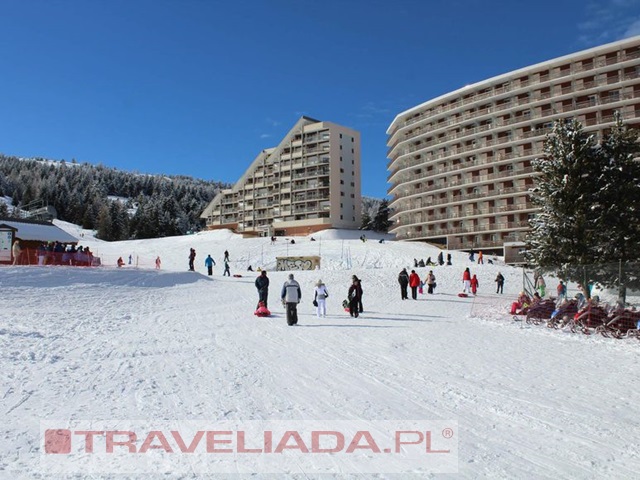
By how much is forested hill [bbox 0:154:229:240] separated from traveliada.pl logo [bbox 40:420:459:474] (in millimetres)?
92638

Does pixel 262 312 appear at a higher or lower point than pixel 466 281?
lower

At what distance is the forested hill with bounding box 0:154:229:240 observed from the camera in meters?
95.2

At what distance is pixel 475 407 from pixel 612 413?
6.11 ft

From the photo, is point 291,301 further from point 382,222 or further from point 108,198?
point 108,198

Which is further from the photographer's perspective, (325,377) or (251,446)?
(325,377)

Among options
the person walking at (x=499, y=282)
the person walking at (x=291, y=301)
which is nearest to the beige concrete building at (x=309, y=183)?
the person walking at (x=499, y=282)

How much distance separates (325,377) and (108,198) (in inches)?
5557

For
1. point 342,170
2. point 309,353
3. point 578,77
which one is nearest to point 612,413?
point 309,353

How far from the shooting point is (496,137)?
6300 centimetres

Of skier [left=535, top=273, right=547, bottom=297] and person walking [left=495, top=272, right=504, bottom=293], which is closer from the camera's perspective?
skier [left=535, top=273, right=547, bottom=297]

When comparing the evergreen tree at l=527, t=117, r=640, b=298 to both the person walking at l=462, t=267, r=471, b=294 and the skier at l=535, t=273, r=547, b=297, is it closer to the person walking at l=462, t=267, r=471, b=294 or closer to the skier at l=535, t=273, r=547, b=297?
the skier at l=535, t=273, r=547, b=297

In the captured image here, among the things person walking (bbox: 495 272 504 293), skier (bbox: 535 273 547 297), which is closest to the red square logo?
skier (bbox: 535 273 547 297)

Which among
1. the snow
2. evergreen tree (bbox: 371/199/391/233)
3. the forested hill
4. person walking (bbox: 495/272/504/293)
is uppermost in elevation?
the forested hill

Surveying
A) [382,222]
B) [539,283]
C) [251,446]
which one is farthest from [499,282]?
[382,222]
